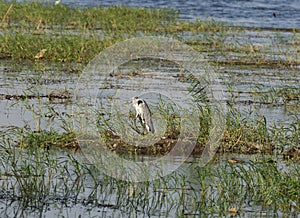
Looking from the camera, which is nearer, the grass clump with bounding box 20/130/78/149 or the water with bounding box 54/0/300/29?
the grass clump with bounding box 20/130/78/149

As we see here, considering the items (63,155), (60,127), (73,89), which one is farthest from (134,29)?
(63,155)

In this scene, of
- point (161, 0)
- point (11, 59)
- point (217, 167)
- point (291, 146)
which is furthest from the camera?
point (161, 0)

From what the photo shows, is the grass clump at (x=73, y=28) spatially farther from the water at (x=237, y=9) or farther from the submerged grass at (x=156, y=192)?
the submerged grass at (x=156, y=192)

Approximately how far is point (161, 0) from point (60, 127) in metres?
23.1

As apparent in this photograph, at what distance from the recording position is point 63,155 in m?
7.34

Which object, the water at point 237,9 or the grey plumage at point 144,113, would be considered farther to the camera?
the water at point 237,9

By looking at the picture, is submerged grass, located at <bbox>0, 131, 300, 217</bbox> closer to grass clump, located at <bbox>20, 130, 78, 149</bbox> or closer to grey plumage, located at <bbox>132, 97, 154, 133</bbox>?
grass clump, located at <bbox>20, 130, 78, 149</bbox>

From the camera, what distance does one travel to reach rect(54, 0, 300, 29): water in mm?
24672

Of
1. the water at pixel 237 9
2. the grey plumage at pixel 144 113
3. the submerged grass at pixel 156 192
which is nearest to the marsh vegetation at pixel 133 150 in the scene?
the submerged grass at pixel 156 192

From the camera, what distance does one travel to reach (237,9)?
28.6 meters

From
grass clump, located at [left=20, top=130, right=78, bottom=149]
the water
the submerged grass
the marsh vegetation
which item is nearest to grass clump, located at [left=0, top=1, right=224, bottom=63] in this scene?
the marsh vegetation

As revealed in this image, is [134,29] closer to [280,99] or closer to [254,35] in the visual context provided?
[254,35]

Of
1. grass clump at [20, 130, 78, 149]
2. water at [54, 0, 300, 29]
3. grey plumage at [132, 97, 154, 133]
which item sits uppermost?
water at [54, 0, 300, 29]

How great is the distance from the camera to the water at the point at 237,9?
24.7 m
